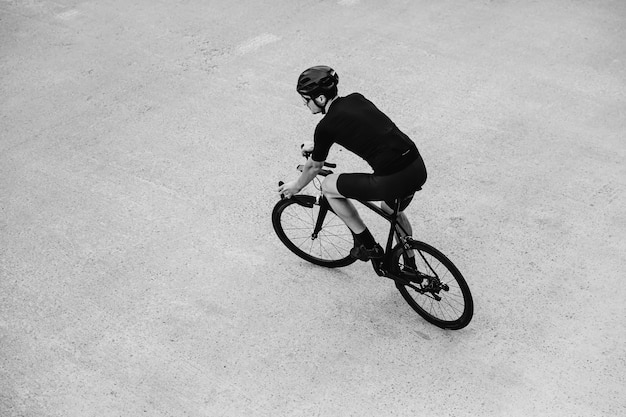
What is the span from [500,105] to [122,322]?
4493mm

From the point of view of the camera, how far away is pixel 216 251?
550 centimetres

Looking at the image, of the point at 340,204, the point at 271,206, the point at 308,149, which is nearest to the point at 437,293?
the point at 340,204

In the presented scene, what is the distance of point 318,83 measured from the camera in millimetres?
4121

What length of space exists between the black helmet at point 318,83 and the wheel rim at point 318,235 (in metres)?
1.39

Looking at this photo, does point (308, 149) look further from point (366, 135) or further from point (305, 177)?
point (366, 135)

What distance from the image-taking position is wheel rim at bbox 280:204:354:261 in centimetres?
538

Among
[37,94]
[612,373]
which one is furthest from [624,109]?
[37,94]

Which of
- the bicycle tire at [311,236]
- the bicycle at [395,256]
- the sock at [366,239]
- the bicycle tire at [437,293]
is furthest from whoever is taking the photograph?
the bicycle tire at [311,236]

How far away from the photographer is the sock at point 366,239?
185 inches

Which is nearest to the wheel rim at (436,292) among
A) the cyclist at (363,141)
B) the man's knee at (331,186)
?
the cyclist at (363,141)

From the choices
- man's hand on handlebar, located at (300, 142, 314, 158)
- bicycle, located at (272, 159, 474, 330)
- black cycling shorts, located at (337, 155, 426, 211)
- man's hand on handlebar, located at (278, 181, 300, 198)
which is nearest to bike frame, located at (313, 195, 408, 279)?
bicycle, located at (272, 159, 474, 330)

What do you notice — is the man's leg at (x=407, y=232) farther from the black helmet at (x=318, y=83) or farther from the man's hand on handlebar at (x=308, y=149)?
the black helmet at (x=318, y=83)

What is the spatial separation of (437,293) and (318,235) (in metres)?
1.22

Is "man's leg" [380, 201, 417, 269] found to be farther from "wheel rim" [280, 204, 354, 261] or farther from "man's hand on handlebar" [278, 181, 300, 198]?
"wheel rim" [280, 204, 354, 261]
